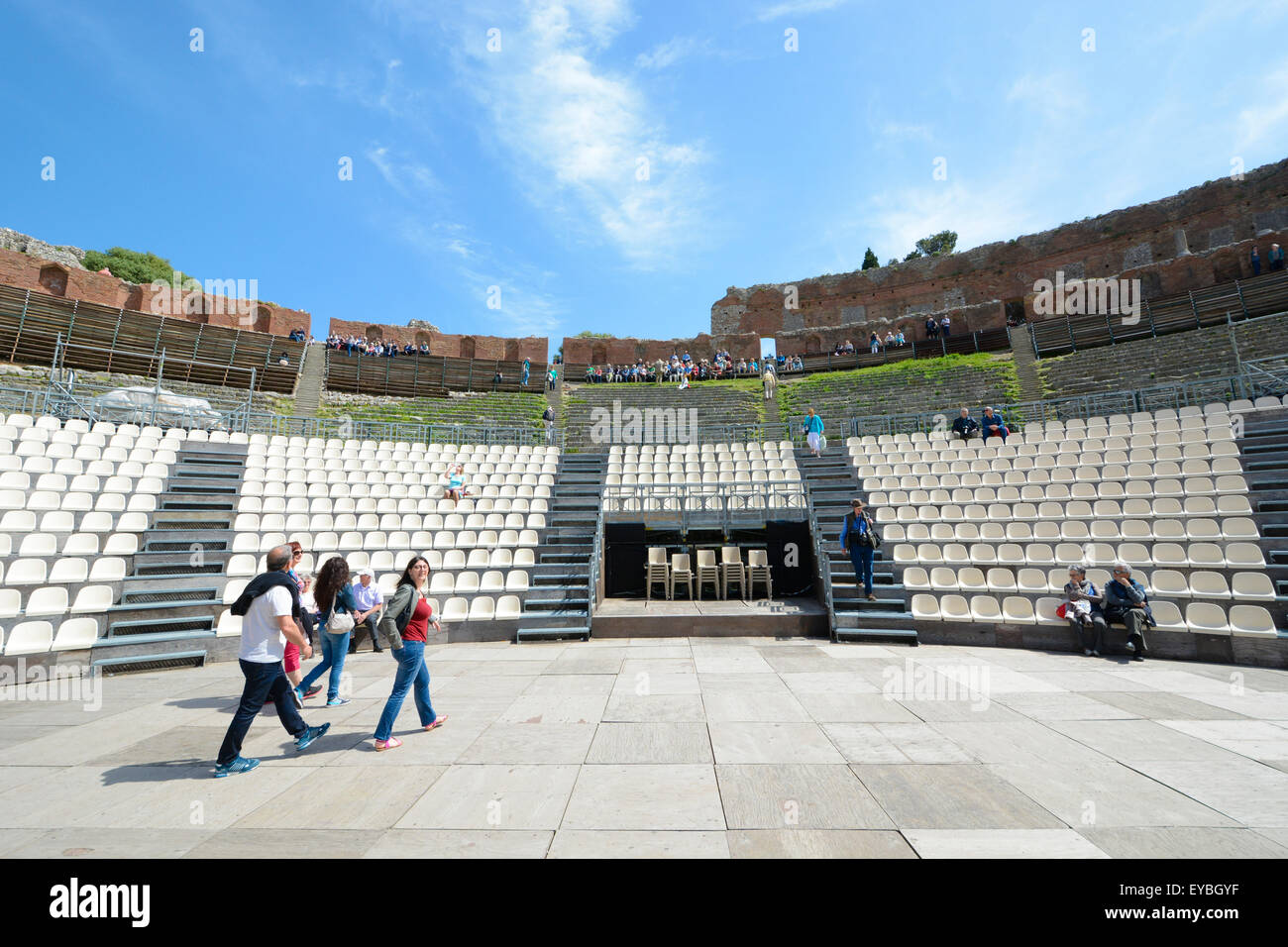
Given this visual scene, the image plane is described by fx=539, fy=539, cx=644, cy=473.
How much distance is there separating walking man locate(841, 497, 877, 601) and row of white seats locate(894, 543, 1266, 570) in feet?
3.68

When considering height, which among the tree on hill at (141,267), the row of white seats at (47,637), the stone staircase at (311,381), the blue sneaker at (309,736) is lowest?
the blue sneaker at (309,736)

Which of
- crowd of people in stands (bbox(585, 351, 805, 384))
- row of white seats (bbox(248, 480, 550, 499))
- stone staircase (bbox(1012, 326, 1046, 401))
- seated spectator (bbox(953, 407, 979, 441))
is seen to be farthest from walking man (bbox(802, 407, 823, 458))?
crowd of people in stands (bbox(585, 351, 805, 384))

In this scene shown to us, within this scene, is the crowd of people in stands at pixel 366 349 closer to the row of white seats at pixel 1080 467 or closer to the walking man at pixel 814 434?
the walking man at pixel 814 434

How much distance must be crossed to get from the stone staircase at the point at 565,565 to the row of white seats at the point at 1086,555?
6045 mm

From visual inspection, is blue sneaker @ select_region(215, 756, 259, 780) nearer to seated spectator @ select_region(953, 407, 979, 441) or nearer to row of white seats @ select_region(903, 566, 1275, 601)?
row of white seats @ select_region(903, 566, 1275, 601)

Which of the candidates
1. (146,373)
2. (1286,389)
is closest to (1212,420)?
(1286,389)

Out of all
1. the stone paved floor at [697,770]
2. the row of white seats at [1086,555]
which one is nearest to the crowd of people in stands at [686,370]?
the row of white seats at [1086,555]

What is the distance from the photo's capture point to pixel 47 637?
7102 mm

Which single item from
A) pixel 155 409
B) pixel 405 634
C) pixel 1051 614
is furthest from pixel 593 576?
pixel 155 409

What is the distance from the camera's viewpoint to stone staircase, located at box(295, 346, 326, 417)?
78.6 ft

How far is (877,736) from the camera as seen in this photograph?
485cm

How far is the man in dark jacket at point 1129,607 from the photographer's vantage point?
747 centimetres
